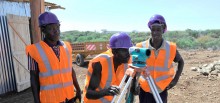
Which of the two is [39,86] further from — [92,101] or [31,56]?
[92,101]

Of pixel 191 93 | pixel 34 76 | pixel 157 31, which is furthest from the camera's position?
pixel 191 93

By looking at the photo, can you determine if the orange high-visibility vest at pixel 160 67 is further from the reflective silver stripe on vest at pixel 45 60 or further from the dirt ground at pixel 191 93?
the dirt ground at pixel 191 93

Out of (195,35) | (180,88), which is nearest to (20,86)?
(180,88)

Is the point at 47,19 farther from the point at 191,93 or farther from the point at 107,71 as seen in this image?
the point at 191,93

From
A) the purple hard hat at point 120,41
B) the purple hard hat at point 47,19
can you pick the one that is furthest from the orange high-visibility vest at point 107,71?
the purple hard hat at point 47,19

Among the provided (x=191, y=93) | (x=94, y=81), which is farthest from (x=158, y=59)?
(x=191, y=93)

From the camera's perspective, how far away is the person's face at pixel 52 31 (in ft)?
9.16

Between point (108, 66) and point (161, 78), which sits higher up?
point (108, 66)

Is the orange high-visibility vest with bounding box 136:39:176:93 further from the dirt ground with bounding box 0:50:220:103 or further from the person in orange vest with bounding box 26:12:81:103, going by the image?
the dirt ground with bounding box 0:50:220:103

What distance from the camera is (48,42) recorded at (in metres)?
2.85

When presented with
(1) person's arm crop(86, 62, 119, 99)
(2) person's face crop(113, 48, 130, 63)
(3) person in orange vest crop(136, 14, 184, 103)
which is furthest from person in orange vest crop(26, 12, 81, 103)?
(3) person in orange vest crop(136, 14, 184, 103)

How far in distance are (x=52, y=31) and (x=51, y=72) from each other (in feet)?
1.25

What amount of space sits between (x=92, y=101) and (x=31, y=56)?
68 centimetres

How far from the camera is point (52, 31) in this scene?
280 centimetres
